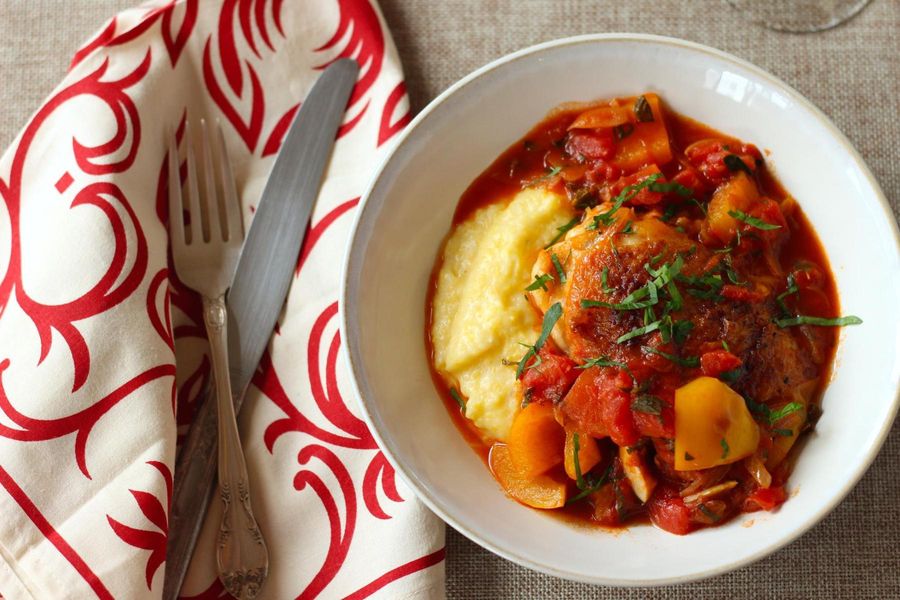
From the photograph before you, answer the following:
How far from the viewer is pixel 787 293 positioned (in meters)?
3.60

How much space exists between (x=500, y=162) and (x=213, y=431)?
1.97m

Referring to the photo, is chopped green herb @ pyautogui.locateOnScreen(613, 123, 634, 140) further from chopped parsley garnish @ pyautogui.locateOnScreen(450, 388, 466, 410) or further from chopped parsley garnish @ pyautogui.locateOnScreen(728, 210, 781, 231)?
chopped parsley garnish @ pyautogui.locateOnScreen(450, 388, 466, 410)

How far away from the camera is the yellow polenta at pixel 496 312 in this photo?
3.67m

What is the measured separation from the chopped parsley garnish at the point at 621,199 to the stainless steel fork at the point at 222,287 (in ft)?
6.01

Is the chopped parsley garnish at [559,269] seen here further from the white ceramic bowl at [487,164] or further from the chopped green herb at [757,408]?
the chopped green herb at [757,408]

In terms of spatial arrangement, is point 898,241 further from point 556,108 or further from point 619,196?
point 556,108

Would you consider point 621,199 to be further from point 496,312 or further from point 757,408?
point 757,408

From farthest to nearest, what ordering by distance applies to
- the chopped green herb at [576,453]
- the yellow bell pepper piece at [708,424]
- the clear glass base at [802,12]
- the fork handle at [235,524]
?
the clear glass base at [802,12] → the fork handle at [235,524] → the chopped green herb at [576,453] → the yellow bell pepper piece at [708,424]

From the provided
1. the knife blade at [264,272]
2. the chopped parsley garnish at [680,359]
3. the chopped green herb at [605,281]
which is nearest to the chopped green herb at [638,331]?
the chopped parsley garnish at [680,359]

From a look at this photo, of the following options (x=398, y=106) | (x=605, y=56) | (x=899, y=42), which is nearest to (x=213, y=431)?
(x=398, y=106)

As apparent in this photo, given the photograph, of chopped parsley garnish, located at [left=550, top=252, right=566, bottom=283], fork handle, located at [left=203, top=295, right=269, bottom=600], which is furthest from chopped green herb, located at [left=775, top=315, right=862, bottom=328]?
fork handle, located at [left=203, top=295, right=269, bottom=600]

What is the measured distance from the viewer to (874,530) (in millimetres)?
3965

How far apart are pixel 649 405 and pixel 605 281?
0.56 meters

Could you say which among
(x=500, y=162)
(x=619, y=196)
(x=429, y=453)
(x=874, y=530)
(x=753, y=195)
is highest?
(x=500, y=162)
